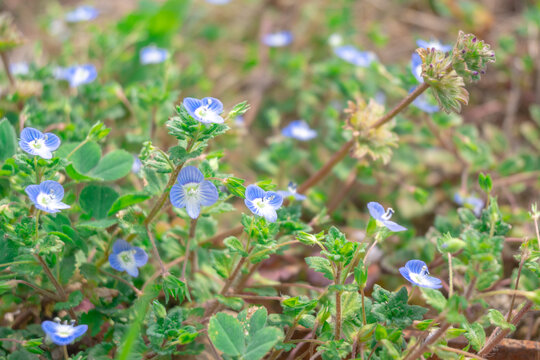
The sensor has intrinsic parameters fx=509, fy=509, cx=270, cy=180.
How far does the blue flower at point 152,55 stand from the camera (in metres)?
2.84

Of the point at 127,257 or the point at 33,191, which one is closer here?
the point at 33,191

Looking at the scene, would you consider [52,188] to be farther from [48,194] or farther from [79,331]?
[79,331]

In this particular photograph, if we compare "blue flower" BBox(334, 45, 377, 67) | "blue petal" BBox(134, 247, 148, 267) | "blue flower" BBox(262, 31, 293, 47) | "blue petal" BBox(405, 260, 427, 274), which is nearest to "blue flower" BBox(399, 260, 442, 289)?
"blue petal" BBox(405, 260, 427, 274)

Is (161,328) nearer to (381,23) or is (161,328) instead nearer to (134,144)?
(134,144)

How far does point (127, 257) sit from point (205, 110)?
0.57 metres

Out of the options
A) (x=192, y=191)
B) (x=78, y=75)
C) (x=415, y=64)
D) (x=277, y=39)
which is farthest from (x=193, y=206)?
(x=277, y=39)

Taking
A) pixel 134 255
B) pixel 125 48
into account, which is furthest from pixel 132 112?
pixel 134 255

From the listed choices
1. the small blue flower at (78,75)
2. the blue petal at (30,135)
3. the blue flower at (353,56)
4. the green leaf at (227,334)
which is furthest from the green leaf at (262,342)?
the blue flower at (353,56)

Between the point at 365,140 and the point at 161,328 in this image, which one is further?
the point at 365,140

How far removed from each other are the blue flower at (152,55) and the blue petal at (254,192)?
4.95ft

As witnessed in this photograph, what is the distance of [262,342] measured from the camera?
1419mm

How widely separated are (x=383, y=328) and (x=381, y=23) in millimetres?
2896

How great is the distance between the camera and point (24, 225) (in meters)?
1.47

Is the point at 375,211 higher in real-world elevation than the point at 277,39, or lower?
higher
